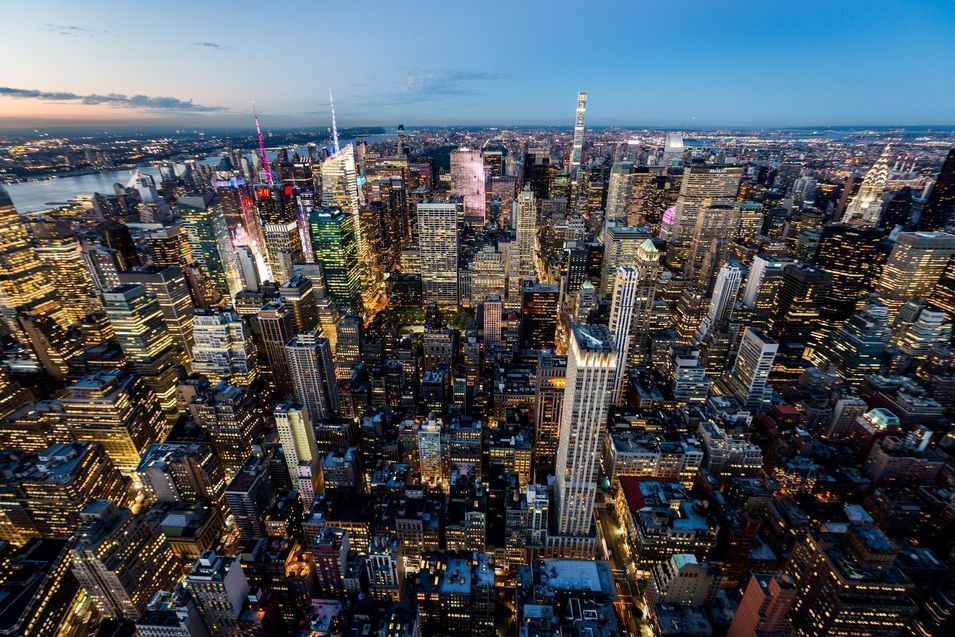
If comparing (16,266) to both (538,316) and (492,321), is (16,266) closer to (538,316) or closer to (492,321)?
(492,321)

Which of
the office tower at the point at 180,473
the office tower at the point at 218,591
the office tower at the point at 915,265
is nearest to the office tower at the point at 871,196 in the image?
the office tower at the point at 915,265

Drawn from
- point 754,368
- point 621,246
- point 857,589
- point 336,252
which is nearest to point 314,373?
point 336,252

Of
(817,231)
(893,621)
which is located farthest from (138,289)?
(817,231)

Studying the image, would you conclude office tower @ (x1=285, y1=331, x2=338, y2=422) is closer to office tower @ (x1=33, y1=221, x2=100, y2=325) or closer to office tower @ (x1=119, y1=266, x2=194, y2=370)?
office tower @ (x1=119, y1=266, x2=194, y2=370)

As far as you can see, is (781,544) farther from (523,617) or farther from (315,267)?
(315,267)

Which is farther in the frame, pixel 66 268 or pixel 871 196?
pixel 871 196
